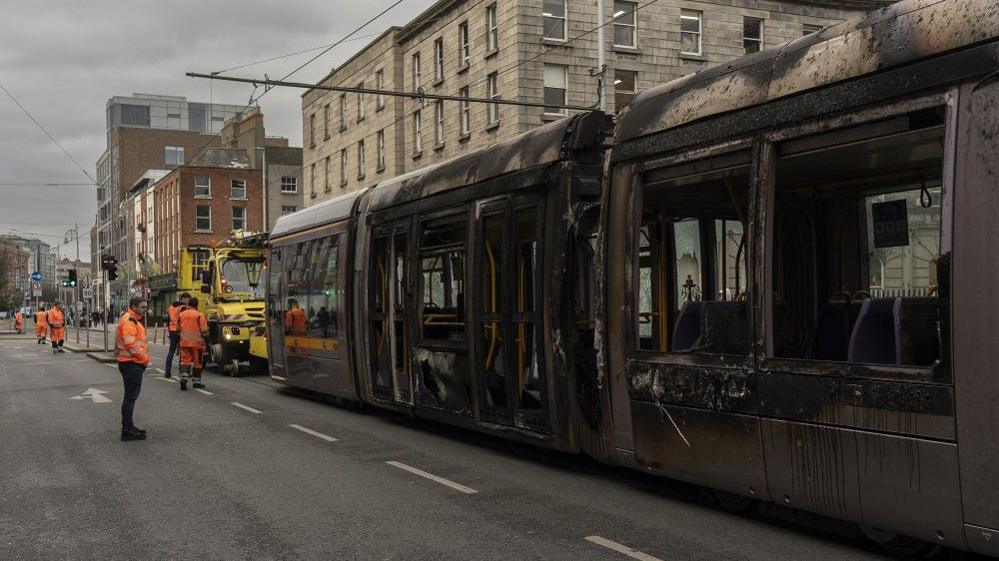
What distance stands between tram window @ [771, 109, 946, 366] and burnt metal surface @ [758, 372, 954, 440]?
18cm

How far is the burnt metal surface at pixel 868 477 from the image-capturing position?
201 inches

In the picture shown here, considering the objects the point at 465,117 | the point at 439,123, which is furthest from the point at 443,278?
the point at 439,123

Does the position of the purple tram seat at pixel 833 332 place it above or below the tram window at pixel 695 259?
below

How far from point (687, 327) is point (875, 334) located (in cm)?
156

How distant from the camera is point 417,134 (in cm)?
4253

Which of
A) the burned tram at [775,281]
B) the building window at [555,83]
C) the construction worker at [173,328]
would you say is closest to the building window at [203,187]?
the building window at [555,83]

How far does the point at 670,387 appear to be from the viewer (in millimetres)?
7027

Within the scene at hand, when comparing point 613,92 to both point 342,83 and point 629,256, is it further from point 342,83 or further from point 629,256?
point 629,256

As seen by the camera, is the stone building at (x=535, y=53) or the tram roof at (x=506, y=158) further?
the stone building at (x=535, y=53)

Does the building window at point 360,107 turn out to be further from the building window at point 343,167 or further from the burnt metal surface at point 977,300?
the burnt metal surface at point 977,300

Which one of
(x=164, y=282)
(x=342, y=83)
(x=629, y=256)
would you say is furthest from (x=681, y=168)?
(x=164, y=282)

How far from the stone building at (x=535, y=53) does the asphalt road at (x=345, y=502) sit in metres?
21.9

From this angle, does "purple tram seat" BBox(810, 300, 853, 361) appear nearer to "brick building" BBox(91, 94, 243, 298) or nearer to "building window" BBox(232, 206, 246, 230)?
"building window" BBox(232, 206, 246, 230)

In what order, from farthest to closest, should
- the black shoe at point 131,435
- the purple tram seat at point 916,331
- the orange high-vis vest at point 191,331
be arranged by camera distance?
1. the orange high-vis vest at point 191,331
2. the black shoe at point 131,435
3. the purple tram seat at point 916,331
